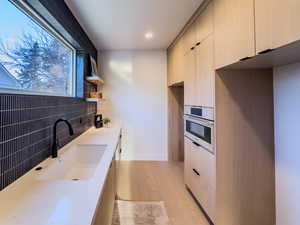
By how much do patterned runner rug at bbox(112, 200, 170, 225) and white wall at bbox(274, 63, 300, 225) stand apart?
3.94 ft

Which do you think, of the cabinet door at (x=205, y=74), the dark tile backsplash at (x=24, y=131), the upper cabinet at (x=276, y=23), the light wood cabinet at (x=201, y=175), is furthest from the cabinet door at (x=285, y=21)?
the dark tile backsplash at (x=24, y=131)

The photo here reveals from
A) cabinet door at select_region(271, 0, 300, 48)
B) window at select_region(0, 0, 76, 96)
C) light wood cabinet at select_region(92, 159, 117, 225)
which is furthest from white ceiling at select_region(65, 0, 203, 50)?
light wood cabinet at select_region(92, 159, 117, 225)

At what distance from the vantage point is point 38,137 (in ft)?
4.93

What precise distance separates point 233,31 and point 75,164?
2.03 m

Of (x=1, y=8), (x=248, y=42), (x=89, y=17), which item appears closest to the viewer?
(x=1, y=8)

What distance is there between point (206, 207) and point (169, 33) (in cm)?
268

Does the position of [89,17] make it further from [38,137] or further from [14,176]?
[14,176]

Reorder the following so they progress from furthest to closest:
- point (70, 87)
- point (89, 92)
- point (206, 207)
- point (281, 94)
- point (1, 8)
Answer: point (89, 92) → point (70, 87) → point (206, 207) → point (281, 94) → point (1, 8)

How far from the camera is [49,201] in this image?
906mm

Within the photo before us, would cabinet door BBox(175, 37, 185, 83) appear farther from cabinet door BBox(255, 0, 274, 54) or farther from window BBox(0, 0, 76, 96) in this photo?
window BBox(0, 0, 76, 96)

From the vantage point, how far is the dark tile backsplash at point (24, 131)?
109cm

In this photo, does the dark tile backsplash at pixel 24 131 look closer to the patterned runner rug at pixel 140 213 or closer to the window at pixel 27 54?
the window at pixel 27 54

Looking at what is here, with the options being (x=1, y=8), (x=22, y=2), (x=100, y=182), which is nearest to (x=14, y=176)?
(x=100, y=182)

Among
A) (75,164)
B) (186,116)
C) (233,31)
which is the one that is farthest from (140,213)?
(233,31)
